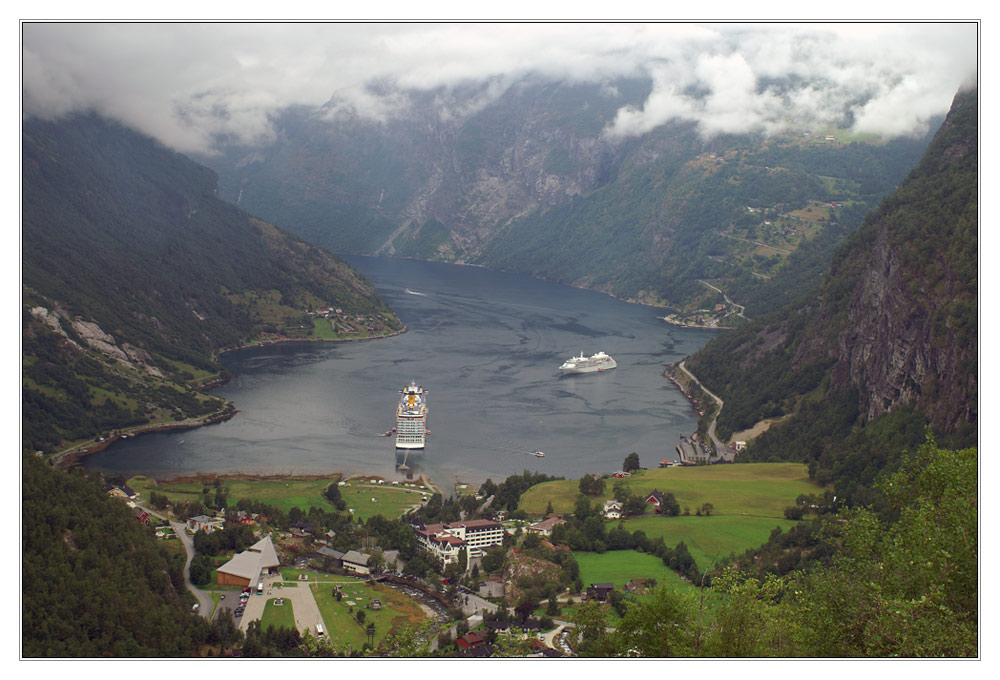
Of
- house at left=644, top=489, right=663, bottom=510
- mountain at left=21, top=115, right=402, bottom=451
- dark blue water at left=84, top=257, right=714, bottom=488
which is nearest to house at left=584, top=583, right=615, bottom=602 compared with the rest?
house at left=644, top=489, right=663, bottom=510

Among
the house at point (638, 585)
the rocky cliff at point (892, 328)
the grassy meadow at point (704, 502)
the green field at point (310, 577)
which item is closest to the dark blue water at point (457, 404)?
the rocky cliff at point (892, 328)

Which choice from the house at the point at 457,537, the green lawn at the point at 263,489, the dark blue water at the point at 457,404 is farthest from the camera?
the dark blue water at the point at 457,404

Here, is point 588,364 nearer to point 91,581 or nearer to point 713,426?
point 713,426

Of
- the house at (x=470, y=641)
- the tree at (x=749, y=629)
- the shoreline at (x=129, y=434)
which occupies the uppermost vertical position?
the shoreline at (x=129, y=434)

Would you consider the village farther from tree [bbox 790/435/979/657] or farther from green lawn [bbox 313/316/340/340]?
green lawn [bbox 313/316/340/340]

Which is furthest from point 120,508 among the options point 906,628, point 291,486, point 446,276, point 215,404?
point 446,276

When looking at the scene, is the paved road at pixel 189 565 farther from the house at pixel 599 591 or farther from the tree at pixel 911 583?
the tree at pixel 911 583

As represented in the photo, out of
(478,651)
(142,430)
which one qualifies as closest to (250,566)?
(478,651)
